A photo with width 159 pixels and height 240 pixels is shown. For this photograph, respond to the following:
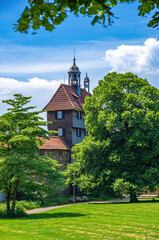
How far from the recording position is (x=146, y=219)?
20484mm

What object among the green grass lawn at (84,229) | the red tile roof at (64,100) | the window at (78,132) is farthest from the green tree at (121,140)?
the green grass lawn at (84,229)

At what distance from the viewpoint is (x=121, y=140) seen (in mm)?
34625

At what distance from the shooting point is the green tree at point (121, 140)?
104 ft

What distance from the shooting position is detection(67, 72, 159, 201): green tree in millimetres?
31656

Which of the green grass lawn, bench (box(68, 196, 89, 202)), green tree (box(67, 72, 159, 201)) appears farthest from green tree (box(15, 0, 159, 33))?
bench (box(68, 196, 89, 202))

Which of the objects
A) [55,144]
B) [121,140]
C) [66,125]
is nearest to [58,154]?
[55,144]

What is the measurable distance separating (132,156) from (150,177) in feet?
8.30

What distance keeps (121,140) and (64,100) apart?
1488 centimetres

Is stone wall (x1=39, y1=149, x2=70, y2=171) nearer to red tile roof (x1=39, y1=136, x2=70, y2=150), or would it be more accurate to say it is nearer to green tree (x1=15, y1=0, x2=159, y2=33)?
red tile roof (x1=39, y1=136, x2=70, y2=150)

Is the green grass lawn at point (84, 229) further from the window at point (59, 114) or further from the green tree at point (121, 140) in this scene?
the window at point (59, 114)

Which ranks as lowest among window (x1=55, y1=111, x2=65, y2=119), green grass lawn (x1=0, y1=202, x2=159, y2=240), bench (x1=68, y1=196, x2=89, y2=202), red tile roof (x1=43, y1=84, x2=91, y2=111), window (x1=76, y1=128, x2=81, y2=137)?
bench (x1=68, y1=196, x2=89, y2=202)

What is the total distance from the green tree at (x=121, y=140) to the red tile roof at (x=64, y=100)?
1015 centimetres

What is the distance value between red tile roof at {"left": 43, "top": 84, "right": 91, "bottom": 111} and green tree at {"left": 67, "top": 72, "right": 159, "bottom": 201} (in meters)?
10.1

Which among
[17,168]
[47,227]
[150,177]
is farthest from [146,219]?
[150,177]
